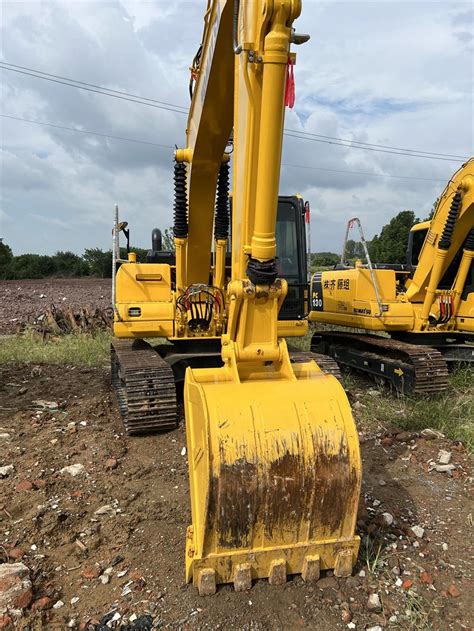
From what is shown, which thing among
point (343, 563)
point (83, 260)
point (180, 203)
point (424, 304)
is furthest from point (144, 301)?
point (83, 260)

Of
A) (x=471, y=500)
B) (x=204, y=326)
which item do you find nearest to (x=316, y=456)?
(x=471, y=500)

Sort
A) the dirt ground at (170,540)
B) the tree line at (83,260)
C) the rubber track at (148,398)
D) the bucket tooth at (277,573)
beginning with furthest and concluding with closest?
the tree line at (83,260) → the rubber track at (148,398) → the bucket tooth at (277,573) → the dirt ground at (170,540)

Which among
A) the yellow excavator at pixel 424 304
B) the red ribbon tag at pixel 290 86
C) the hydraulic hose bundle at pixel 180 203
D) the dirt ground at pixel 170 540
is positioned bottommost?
the dirt ground at pixel 170 540

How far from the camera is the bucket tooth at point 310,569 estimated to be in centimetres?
248

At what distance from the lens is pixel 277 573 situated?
246 centimetres

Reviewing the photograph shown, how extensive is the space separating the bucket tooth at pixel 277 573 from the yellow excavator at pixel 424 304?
404 cm

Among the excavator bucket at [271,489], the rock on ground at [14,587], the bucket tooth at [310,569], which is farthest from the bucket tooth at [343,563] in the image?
the rock on ground at [14,587]

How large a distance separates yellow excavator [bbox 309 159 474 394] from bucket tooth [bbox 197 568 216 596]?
14.0 feet

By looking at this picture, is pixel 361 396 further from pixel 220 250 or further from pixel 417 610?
pixel 417 610

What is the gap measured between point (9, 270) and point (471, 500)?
106 ft

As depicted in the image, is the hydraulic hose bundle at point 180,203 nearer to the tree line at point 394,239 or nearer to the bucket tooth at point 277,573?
the bucket tooth at point 277,573

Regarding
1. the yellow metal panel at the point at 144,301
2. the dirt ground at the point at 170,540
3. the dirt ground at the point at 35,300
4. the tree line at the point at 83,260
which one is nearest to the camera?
the dirt ground at the point at 170,540

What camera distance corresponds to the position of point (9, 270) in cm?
3116

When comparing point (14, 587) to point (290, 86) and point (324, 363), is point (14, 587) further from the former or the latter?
point (324, 363)
